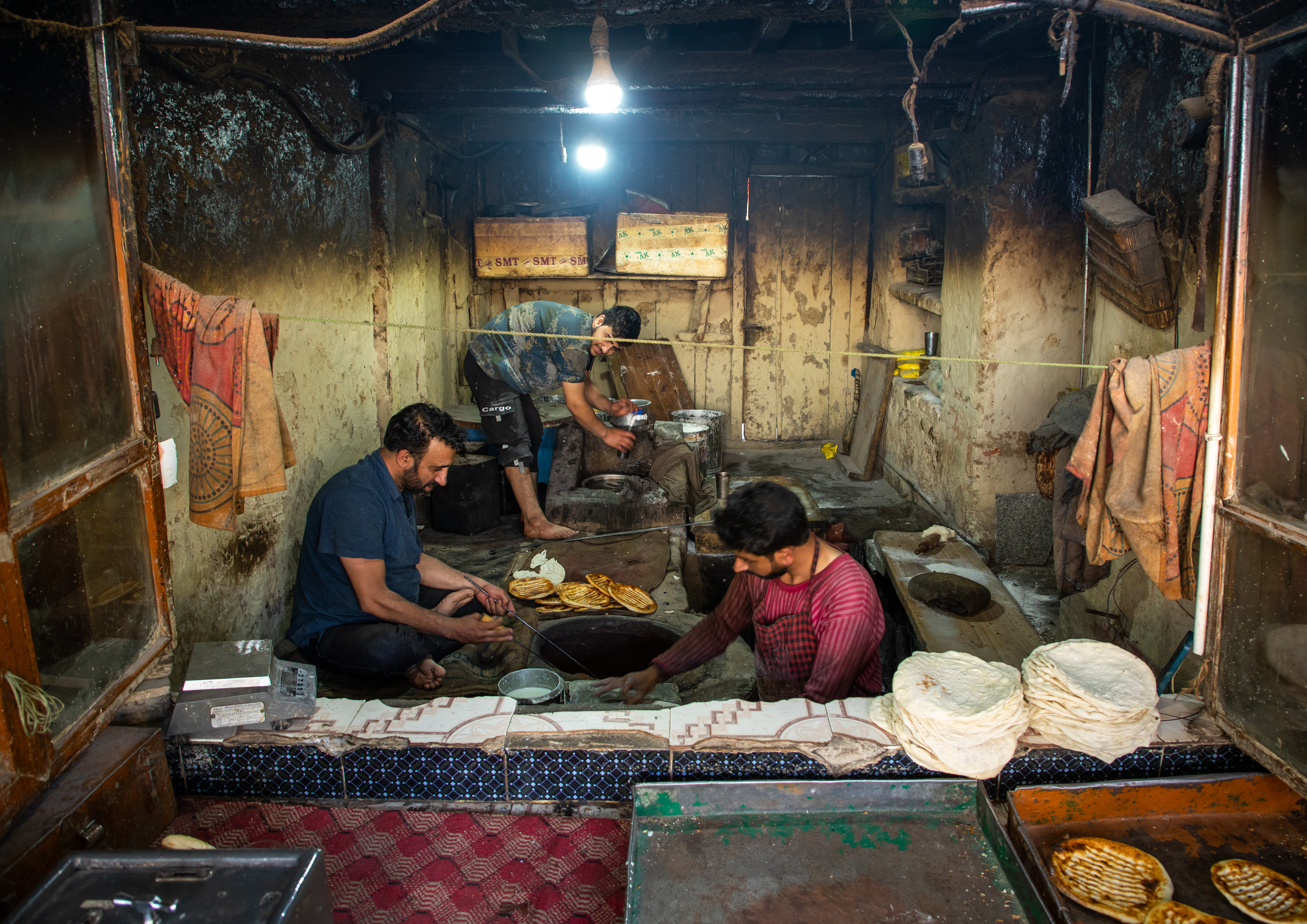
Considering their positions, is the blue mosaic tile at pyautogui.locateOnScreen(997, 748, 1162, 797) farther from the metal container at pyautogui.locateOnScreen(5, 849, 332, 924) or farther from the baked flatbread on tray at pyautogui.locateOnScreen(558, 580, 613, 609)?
the baked flatbread on tray at pyautogui.locateOnScreen(558, 580, 613, 609)

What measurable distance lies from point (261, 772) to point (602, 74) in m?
2.87

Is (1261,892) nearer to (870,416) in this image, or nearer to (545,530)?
(545,530)

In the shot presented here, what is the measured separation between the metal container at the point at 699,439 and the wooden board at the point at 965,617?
7.11 feet

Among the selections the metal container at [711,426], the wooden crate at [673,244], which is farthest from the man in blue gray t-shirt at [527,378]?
the wooden crate at [673,244]

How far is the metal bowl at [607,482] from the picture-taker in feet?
20.6

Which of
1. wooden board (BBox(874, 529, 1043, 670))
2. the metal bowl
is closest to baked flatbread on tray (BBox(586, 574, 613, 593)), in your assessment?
the metal bowl

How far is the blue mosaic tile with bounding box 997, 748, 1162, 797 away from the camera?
252 cm

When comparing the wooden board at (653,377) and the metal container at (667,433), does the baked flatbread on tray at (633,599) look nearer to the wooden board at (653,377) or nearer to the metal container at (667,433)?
the metal container at (667,433)

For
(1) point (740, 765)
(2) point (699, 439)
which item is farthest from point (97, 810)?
(2) point (699, 439)

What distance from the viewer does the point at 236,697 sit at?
255 cm

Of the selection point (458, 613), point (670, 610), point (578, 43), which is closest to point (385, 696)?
point (458, 613)

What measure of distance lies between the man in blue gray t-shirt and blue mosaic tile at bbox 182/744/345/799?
3.34 meters

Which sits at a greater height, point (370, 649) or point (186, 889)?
point (186, 889)

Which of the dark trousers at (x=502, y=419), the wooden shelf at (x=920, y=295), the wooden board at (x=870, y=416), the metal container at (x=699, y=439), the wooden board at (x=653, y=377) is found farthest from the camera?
the wooden board at (x=653, y=377)
